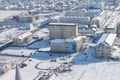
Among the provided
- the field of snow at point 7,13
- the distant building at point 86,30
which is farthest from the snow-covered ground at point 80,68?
the field of snow at point 7,13

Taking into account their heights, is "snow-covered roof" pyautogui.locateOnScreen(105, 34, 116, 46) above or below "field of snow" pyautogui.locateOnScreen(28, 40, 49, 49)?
above

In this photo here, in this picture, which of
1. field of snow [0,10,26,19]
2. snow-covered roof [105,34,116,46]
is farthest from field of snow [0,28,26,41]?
snow-covered roof [105,34,116,46]

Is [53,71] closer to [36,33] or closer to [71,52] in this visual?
[71,52]

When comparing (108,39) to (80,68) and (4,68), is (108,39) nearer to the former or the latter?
(80,68)

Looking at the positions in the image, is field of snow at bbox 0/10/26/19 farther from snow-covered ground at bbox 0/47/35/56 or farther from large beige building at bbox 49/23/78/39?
snow-covered ground at bbox 0/47/35/56

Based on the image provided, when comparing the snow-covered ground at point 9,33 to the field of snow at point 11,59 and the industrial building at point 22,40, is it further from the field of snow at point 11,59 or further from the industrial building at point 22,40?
the field of snow at point 11,59

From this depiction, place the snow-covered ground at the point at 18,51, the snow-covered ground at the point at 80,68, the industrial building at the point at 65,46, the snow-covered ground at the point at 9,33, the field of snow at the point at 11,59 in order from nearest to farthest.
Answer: the snow-covered ground at the point at 80,68 < the field of snow at the point at 11,59 < the industrial building at the point at 65,46 < the snow-covered ground at the point at 18,51 < the snow-covered ground at the point at 9,33

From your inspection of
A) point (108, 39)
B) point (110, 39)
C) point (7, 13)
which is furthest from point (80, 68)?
point (7, 13)

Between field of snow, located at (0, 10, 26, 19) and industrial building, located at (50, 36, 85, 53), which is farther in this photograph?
field of snow, located at (0, 10, 26, 19)
